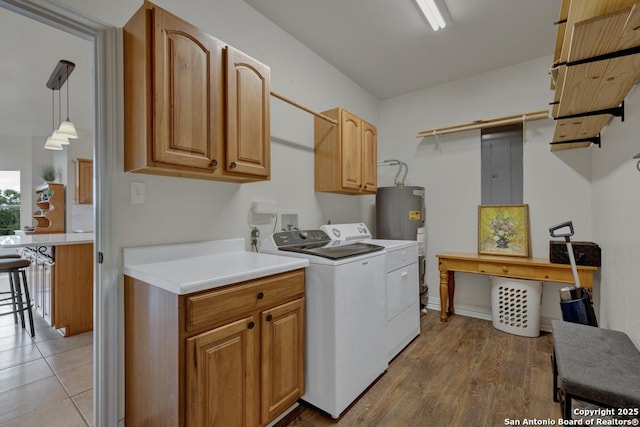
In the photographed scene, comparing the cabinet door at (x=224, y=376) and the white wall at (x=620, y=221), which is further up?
the white wall at (x=620, y=221)

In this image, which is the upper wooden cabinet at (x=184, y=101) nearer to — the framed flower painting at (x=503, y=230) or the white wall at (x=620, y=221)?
the white wall at (x=620, y=221)

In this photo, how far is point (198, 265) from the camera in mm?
1557

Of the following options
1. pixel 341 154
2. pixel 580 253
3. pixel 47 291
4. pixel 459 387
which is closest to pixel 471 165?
pixel 580 253

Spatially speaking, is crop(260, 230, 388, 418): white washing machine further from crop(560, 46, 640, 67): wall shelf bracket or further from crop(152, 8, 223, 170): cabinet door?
crop(560, 46, 640, 67): wall shelf bracket

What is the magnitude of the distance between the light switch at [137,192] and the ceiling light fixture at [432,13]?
2.25 meters

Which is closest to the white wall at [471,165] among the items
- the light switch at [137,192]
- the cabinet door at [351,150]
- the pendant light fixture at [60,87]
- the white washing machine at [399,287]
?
the white washing machine at [399,287]

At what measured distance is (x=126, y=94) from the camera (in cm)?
150

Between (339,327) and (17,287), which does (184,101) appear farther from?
(17,287)

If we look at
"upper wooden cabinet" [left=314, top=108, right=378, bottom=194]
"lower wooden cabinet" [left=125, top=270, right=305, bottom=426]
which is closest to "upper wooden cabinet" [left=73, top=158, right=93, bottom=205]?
"upper wooden cabinet" [left=314, top=108, right=378, bottom=194]

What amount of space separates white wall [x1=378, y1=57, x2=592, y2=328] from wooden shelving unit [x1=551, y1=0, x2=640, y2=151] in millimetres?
1000

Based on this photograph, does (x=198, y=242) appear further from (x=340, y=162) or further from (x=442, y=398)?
(x=442, y=398)

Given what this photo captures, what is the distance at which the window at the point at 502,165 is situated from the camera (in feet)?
10.2

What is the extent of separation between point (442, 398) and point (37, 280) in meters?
4.28

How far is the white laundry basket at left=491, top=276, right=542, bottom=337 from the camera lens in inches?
108
